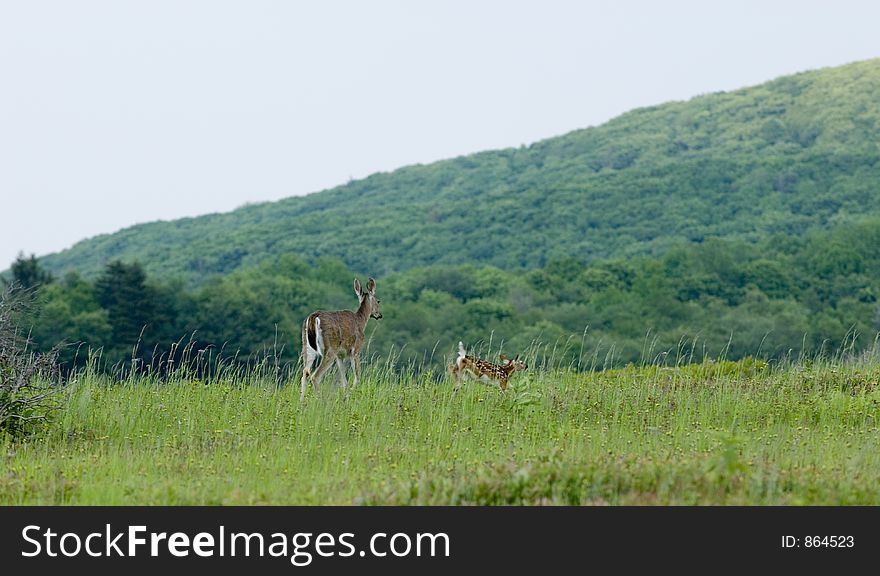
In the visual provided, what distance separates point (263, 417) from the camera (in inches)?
556

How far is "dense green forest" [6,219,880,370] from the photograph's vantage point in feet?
222

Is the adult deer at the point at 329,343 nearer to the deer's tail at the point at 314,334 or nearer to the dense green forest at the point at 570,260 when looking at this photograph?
the deer's tail at the point at 314,334

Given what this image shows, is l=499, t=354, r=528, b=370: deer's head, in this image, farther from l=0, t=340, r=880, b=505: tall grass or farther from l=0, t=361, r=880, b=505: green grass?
l=0, t=361, r=880, b=505: green grass

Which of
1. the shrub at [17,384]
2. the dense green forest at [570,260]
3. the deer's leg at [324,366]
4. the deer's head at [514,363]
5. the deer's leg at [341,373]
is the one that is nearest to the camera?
the shrub at [17,384]

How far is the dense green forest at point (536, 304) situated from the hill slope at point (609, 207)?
1219 inches

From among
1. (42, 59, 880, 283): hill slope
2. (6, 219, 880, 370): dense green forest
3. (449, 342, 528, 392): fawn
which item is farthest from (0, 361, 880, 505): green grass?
(42, 59, 880, 283): hill slope

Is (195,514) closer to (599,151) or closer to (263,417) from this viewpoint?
(263,417)

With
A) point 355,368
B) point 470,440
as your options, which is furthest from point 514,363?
point 470,440

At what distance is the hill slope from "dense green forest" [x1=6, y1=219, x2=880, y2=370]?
102 feet

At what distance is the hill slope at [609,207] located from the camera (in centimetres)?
14788

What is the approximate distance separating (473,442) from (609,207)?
486 ft

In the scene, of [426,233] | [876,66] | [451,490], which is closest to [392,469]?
[451,490]

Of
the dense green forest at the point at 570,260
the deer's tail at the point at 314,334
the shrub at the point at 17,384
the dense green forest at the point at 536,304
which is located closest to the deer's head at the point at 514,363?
the deer's tail at the point at 314,334

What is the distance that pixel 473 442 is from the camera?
12.6 metres
